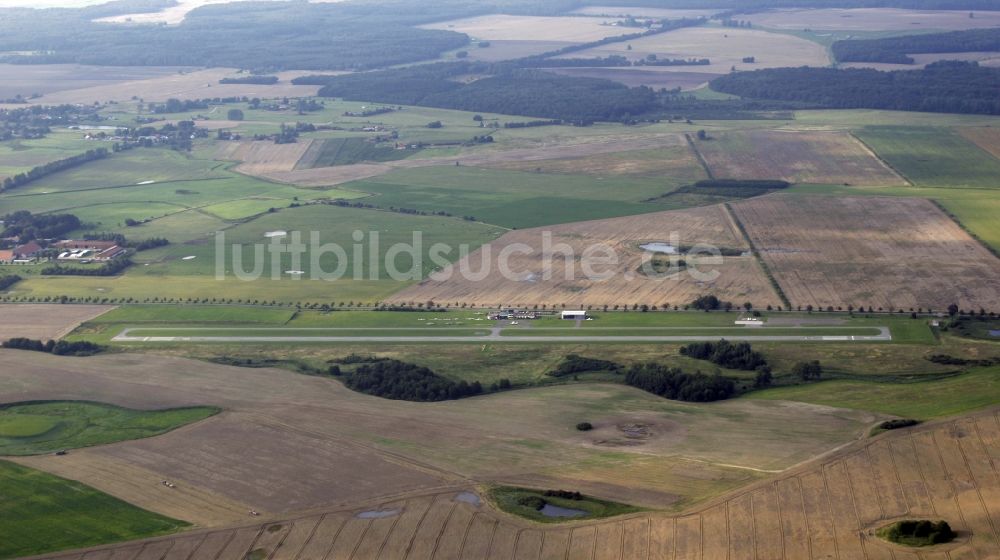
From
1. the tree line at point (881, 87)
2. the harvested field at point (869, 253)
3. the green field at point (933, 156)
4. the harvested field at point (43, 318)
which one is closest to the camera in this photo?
the harvested field at point (869, 253)

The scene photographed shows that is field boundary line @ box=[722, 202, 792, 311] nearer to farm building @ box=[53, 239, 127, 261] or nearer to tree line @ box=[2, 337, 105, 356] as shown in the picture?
tree line @ box=[2, 337, 105, 356]

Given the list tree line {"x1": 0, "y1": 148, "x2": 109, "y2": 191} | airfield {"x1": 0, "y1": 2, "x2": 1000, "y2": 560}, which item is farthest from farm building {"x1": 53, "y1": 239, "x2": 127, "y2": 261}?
tree line {"x1": 0, "y1": 148, "x2": 109, "y2": 191}

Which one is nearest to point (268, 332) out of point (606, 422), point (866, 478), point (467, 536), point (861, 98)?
point (606, 422)

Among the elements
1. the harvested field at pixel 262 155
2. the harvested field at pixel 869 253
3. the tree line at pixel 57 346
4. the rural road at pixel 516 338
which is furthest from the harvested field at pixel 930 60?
the tree line at pixel 57 346

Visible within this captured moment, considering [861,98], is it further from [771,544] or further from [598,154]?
[771,544]

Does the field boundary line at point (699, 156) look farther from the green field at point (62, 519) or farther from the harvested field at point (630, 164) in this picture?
the green field at point (62, 519)

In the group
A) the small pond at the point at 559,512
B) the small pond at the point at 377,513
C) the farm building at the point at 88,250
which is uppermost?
the farm building at the point at 88,250
